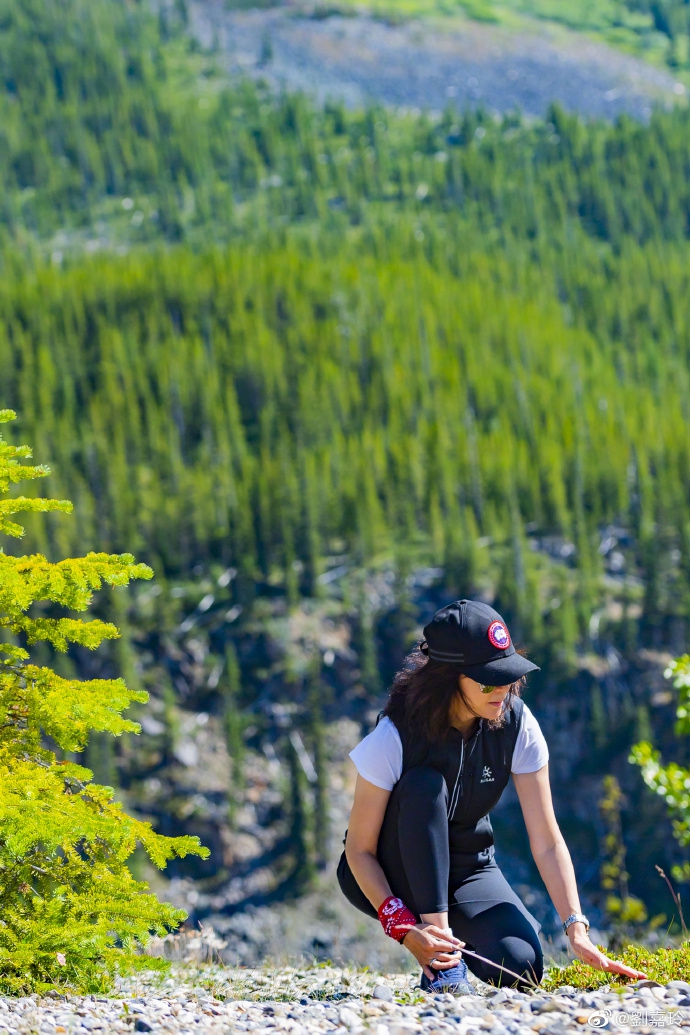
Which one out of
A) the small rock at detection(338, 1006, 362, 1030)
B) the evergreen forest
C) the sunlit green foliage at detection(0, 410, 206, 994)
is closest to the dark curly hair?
the small rock at detection(338, 1006, 362, 1030)

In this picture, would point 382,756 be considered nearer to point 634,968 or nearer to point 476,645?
point 476,645

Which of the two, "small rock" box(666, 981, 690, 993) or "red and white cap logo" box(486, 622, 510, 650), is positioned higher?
"red and white cap logo" box(486, 622, 510, 650)

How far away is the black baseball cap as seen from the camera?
18.0 feet

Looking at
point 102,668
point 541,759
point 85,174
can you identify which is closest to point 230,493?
point 102,668

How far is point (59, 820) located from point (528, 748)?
8.79 ft

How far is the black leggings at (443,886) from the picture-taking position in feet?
18.6

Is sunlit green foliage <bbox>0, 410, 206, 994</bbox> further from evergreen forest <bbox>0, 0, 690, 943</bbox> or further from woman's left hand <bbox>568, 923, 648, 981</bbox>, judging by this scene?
evergreen forest <bbox>0, 0, 690, 943</bbox>

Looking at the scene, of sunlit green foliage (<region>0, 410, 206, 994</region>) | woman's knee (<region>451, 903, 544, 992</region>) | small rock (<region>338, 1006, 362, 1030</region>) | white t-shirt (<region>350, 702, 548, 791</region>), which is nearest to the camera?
small rock (<region>338, 1006, 362, 1030</region>)

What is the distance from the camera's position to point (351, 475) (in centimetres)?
9081

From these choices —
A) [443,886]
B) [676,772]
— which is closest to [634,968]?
[443,886]

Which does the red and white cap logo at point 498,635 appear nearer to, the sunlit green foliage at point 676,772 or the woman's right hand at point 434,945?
the woman's right hand at point 434,945

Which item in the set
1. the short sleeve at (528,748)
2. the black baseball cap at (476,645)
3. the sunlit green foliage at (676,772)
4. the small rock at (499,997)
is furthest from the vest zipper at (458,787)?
the sunlit green foliage at (676,772)

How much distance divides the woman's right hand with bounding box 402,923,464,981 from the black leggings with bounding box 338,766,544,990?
0.15m

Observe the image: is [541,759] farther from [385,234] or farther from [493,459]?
[385,234]
